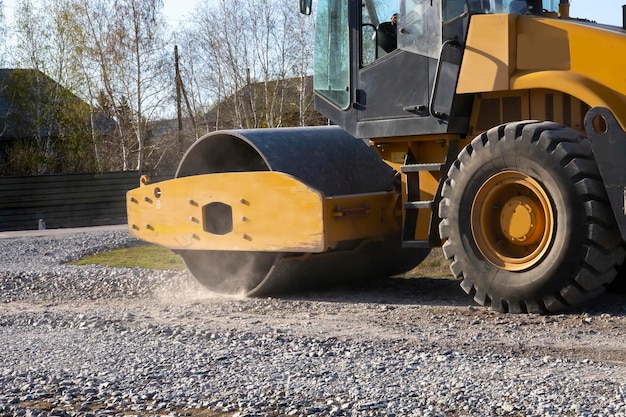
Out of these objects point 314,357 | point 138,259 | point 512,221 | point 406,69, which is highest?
point 406,69

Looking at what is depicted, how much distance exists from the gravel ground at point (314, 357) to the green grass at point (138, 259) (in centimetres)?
319

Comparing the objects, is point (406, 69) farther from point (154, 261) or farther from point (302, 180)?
point (154, 261)

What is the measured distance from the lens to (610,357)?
5.25m

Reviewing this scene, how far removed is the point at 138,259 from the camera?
12977mm

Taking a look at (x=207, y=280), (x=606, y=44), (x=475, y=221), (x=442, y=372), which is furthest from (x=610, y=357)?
(x=207, y=280)

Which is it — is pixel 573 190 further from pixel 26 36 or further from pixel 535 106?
pixel 26 36

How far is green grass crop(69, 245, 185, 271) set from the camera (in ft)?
39.3

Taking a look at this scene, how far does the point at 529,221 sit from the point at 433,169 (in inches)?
43.4

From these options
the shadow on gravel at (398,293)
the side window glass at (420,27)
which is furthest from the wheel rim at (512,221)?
the side window glass at (420,27)

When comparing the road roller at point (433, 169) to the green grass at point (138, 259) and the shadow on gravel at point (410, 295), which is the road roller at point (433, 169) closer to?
the shadow on gravel at point (410, 295)

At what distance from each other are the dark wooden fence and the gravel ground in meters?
18.3

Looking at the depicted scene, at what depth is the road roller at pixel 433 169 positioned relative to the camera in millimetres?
6383

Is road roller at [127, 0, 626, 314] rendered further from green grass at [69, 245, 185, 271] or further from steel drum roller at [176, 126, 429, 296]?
green grass at [69, 245, 185, 271]

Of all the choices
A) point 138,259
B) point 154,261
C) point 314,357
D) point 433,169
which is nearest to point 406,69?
point 433,169
